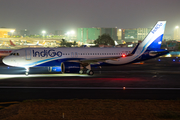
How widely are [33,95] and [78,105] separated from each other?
17.4 feet

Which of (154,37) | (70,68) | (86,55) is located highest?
(154,37)

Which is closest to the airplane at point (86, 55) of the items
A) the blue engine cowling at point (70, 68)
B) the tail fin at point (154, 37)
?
the tail fin at point (154, 37)

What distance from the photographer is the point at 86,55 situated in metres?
33.0

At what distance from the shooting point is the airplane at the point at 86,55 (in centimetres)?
3086

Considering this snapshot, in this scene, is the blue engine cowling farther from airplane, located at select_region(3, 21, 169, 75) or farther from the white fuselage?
the white fuselage

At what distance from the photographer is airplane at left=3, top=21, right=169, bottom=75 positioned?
30.9 metres

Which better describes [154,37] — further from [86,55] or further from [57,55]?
[57,55]

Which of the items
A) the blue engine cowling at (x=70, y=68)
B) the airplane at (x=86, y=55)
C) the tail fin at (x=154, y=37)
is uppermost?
the tail fin at (x=154, y=37)

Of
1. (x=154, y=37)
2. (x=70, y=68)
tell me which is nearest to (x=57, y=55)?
(x=70, y=68)

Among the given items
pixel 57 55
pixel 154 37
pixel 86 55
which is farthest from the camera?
pixel 154 37

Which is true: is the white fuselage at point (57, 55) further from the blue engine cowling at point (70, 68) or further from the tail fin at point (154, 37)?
the blue engine cowling at point (70, 68)

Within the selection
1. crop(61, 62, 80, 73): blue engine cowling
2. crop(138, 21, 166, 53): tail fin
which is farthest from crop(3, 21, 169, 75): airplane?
crop(61, 62, 80, 73): blue engine cowling

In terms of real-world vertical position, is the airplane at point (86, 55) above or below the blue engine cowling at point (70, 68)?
above

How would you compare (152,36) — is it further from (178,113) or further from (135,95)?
(178,113)
